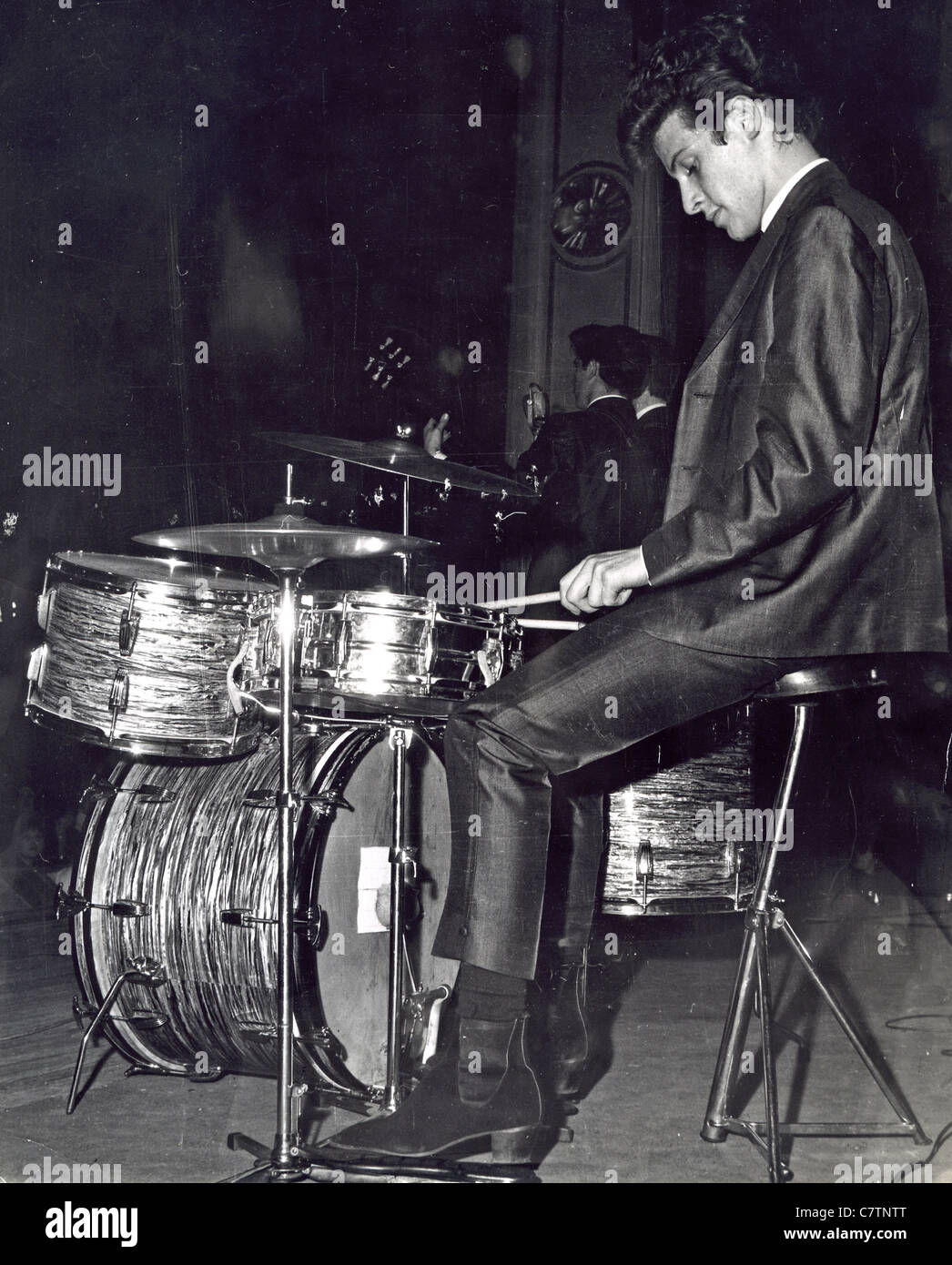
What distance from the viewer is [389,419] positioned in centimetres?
625

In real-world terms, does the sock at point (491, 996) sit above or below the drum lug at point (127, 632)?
below

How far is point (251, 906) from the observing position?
2.62 m

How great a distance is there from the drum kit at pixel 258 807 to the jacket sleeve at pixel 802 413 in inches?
Answer: 35.8

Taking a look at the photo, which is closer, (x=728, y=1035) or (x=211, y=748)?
(x=728, y=1035)

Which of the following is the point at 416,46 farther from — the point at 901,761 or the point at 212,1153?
the point at 212,1153

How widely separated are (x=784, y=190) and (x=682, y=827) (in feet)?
5.24

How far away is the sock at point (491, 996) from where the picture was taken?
2031 mm

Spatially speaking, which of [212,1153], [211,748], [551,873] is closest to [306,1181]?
[212,1153]

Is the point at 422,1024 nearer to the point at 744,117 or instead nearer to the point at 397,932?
the point at 397,932

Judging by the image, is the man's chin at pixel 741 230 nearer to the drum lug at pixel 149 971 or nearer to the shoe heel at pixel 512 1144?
the shoe heel at pixel 512 1144

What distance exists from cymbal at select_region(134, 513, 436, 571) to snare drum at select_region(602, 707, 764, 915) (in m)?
1.05

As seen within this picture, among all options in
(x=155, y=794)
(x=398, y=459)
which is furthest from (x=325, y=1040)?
(x=398, y=459)

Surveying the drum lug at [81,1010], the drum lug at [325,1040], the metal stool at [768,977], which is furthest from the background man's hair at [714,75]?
the drum lug at [81,1010]

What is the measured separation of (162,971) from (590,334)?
2.87 meters
